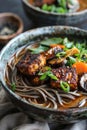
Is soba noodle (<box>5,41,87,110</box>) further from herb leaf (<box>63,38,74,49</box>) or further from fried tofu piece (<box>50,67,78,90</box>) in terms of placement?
herb leaf (<box>63,38,74,49</box>)

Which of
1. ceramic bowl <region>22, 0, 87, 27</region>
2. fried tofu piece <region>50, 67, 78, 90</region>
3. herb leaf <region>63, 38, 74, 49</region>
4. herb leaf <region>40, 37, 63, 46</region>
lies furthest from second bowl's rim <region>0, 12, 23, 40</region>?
fried tofu piece <region>50, 67, 78, 90</region>

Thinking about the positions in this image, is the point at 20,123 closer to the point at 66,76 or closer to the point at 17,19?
the point at 66,76

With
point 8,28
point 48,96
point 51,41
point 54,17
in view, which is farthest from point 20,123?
point 8,28

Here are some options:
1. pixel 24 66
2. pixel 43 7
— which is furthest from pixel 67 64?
pixel 43 7

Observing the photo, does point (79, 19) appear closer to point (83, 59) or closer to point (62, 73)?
point (83, 59)

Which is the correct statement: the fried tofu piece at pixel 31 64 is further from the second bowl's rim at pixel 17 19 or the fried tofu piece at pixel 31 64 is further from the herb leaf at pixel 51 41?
the second bowl's rim at pixel 17 19

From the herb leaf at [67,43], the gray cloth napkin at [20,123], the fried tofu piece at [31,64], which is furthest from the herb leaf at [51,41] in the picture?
the gray cloth napkin at [20,123]
